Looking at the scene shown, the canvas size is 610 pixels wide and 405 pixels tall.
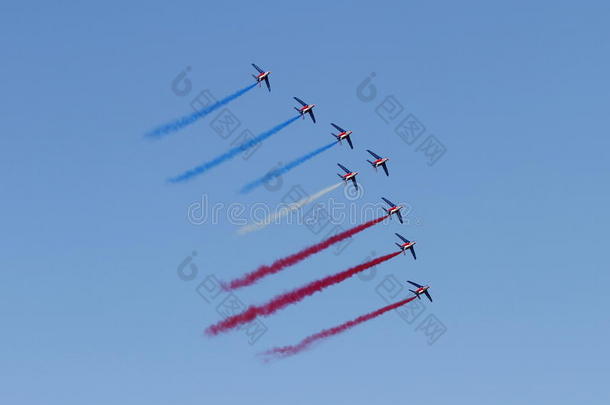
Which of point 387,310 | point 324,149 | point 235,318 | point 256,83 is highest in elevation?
point 256,83

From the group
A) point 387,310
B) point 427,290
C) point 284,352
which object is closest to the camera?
point 284,352

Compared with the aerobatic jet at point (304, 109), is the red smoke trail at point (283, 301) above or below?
below

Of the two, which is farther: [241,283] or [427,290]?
[427,290]

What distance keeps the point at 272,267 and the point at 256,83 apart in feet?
100

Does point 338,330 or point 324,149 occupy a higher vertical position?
point 324,149

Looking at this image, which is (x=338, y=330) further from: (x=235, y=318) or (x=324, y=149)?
(x=324, y=149)

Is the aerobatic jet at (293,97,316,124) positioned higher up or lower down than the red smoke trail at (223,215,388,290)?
higher up

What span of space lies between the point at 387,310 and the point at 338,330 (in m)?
9.69

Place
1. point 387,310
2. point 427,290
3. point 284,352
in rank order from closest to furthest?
point 284,352 < point 387,310 < point 427,290

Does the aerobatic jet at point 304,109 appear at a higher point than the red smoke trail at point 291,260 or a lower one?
higher

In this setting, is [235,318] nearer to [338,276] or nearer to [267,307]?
[267,307]

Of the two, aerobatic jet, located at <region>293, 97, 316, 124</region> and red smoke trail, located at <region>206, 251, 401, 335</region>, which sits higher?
aerobatic jet, located at <region>293, 97, 316, 124</region>

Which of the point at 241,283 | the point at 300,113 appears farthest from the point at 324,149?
the point at 241,283

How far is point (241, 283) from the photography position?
134 metres
